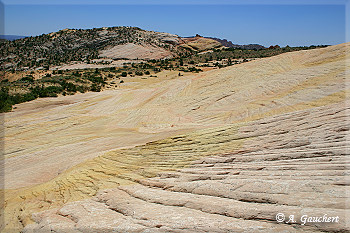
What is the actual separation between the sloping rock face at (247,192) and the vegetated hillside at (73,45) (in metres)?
52.2

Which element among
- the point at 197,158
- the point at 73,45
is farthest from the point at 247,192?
the point at 73,45

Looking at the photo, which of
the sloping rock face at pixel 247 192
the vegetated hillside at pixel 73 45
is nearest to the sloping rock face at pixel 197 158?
the sloping rock face at pixel 247 192

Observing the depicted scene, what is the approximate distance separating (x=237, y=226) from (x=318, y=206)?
1.50 metres

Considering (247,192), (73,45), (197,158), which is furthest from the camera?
(73,45)

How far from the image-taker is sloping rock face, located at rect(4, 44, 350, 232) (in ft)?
19.6

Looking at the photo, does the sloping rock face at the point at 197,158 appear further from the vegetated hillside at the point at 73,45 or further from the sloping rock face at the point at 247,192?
the vegetated hillside at the point at 73,45

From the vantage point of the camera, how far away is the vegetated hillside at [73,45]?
5941 cm

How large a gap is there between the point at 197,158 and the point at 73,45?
6814 cm

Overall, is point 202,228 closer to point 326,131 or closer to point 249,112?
point 326,131

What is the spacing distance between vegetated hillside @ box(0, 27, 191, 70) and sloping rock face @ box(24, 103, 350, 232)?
171 feet

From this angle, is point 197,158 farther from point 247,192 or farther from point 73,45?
point 73,45

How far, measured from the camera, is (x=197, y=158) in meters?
9.72

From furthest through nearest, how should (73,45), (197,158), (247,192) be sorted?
1. (73,45)
2. (197,158)
3. (247,192)

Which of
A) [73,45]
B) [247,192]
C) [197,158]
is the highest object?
[73,45]
